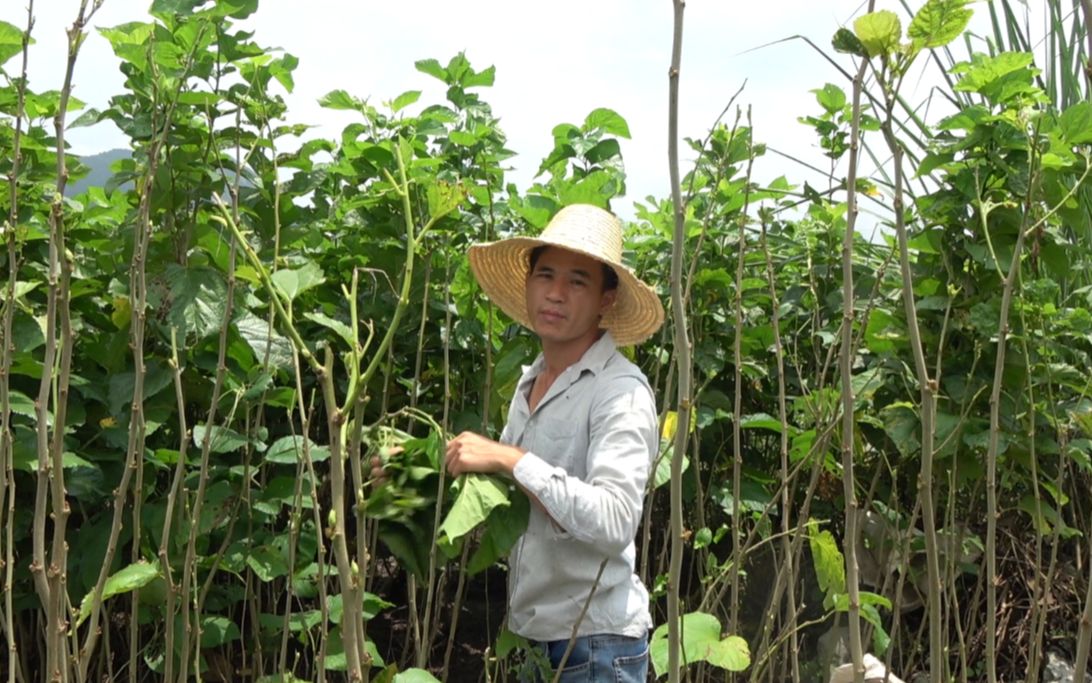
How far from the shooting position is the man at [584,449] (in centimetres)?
183

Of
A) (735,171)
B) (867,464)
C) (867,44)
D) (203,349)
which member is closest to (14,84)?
(203,349)

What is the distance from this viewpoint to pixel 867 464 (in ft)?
10.8

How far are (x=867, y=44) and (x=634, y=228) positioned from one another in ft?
7.07

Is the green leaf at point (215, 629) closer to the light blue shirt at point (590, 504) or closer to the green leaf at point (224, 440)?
the green leaf at point (224, 440)

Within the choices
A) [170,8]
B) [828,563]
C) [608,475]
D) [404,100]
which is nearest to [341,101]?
[404,100]

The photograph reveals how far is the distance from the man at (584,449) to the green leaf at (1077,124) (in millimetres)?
1140

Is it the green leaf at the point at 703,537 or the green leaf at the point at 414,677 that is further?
the green leaf at the point at 703,537

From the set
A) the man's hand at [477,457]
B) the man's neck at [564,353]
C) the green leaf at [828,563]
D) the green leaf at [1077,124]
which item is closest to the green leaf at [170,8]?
the man's neck at [564,353]

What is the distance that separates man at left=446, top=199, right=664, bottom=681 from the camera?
1.83 metres

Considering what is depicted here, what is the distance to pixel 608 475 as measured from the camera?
6.05 feet

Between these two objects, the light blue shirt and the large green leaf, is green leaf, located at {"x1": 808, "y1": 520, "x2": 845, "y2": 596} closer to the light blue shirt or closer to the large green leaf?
the light blue shirt

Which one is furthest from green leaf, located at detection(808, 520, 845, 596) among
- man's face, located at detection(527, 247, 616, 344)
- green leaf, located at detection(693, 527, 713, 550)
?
green leaf, located at detection(693, 527, 713, 550)

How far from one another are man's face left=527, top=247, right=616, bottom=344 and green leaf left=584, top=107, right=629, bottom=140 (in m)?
0.80

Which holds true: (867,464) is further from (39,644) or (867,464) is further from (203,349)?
(39,644)
